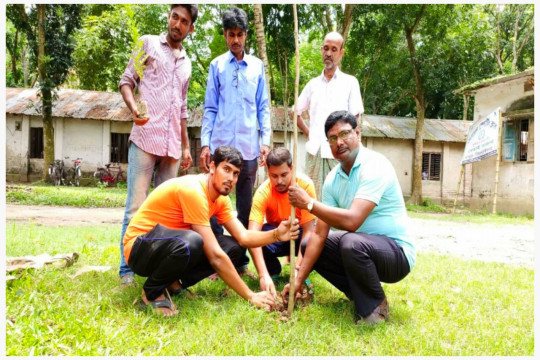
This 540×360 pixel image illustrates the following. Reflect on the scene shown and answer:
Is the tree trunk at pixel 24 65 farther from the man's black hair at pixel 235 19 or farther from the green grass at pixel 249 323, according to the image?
the man's black hair at pixel 235 19

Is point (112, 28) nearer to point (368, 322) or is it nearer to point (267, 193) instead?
point (267, 193)

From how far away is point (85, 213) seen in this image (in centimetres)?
891

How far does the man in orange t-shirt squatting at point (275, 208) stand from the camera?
11.0 feet

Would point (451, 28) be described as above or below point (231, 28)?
above

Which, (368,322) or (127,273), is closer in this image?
(368,322)

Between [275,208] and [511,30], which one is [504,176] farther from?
[275,208]

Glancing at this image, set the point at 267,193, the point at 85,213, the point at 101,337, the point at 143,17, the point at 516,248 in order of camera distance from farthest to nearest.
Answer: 1. the point at 143,17
2. the point at 85,213
3. the point at 516,248
4. the point at 267,193
5. the point at 101,337

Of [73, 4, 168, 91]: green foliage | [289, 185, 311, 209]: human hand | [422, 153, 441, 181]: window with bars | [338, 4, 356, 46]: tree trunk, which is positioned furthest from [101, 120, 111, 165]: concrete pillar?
[289, 185, 311, 209]: human hand

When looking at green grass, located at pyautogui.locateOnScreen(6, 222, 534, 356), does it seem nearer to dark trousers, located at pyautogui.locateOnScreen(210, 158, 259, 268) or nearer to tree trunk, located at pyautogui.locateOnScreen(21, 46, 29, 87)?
dark trousers, located at pyautogui.locateOnScreen(210, 158, 259, 268)

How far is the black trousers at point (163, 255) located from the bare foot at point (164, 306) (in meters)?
0.03

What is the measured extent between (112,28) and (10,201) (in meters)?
7.66

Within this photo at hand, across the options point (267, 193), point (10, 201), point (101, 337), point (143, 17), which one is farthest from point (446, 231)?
point (143, 17)

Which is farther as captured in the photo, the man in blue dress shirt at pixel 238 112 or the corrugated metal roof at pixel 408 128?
the corrugated metal roof at pixel 408 128

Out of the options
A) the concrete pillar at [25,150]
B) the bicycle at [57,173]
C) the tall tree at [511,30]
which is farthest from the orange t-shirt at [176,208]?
the tall tree at [511,30]
